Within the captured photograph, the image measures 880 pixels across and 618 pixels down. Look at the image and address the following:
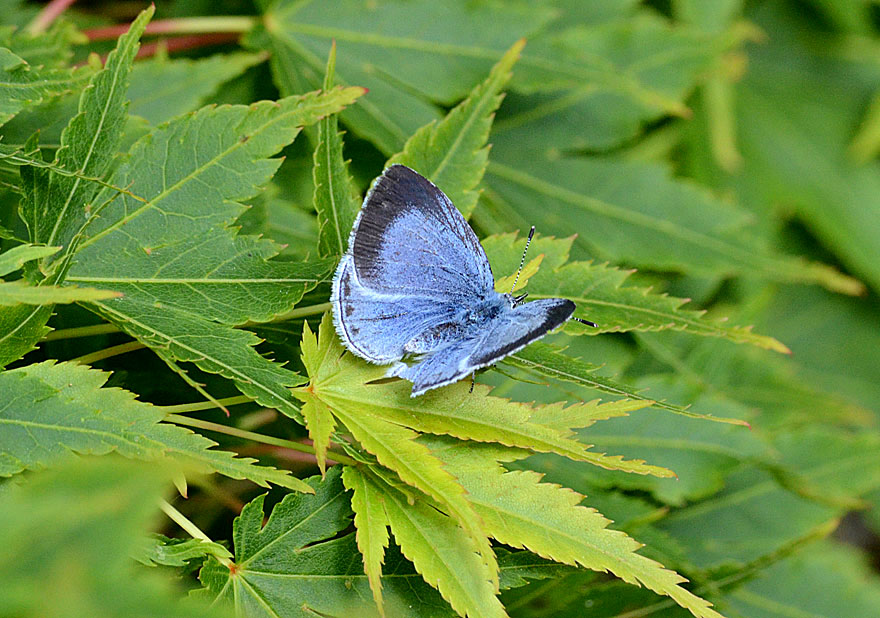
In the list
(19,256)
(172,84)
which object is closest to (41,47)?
(172,84)

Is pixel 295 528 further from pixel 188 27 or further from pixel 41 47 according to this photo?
pixel 188 27

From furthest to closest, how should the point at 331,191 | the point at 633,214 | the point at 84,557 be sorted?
the point at 633,214
the point at 331,191
the point at 84,557

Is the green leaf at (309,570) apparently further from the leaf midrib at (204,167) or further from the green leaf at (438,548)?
the leaf midrib at (204,167)

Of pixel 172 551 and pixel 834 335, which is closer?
pixel 172 551

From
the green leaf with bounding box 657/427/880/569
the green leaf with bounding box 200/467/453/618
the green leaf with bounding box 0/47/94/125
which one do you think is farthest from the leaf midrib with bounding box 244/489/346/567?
→ the green leaf with bounding box 657/427/880/569

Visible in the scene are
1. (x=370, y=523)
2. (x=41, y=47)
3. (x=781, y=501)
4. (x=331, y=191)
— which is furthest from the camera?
(x=781, y=501)

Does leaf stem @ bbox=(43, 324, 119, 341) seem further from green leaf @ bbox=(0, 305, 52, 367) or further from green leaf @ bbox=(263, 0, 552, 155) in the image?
green leaf @ bbox=(263, 0, 552, 155)
